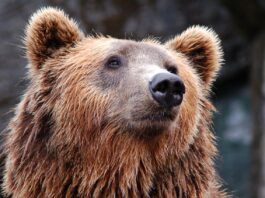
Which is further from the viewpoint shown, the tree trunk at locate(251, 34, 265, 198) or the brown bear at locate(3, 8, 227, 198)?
the tree trunk at locate(251, 34, 265, 198)

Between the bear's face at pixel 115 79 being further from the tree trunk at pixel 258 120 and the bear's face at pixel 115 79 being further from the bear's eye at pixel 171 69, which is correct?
the tree trunk at pixel 258 120

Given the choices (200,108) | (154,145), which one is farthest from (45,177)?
Answer: (200,108)

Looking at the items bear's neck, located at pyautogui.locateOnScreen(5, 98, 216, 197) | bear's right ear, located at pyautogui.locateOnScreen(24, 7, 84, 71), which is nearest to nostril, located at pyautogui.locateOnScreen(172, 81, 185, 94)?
bear's neck, located at pyautogui.locateOnScreen(5, 98, 216, 197)

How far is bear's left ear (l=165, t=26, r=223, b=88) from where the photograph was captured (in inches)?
282

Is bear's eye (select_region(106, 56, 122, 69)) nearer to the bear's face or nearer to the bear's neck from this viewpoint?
the bear's face

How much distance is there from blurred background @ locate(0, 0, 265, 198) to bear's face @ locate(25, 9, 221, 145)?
8.02ft

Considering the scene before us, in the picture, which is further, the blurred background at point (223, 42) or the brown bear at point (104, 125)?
the blurred background at point (223, 42)

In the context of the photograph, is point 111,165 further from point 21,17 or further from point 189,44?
point 21,17

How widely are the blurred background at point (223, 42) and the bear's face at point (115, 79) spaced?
8.02 feet

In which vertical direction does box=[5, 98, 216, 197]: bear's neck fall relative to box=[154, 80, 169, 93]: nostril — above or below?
below

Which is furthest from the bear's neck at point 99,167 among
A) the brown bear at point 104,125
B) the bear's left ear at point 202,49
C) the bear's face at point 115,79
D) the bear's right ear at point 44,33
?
the bear's left ear at point 202,49

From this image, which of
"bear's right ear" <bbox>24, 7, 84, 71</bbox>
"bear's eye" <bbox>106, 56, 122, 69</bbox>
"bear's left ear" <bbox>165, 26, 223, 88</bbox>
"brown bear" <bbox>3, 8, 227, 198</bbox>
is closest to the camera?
"brown bear" <bbox>3, 8, 227, 198</bbox>

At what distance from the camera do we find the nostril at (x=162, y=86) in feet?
19.6

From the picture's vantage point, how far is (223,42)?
12945mm
